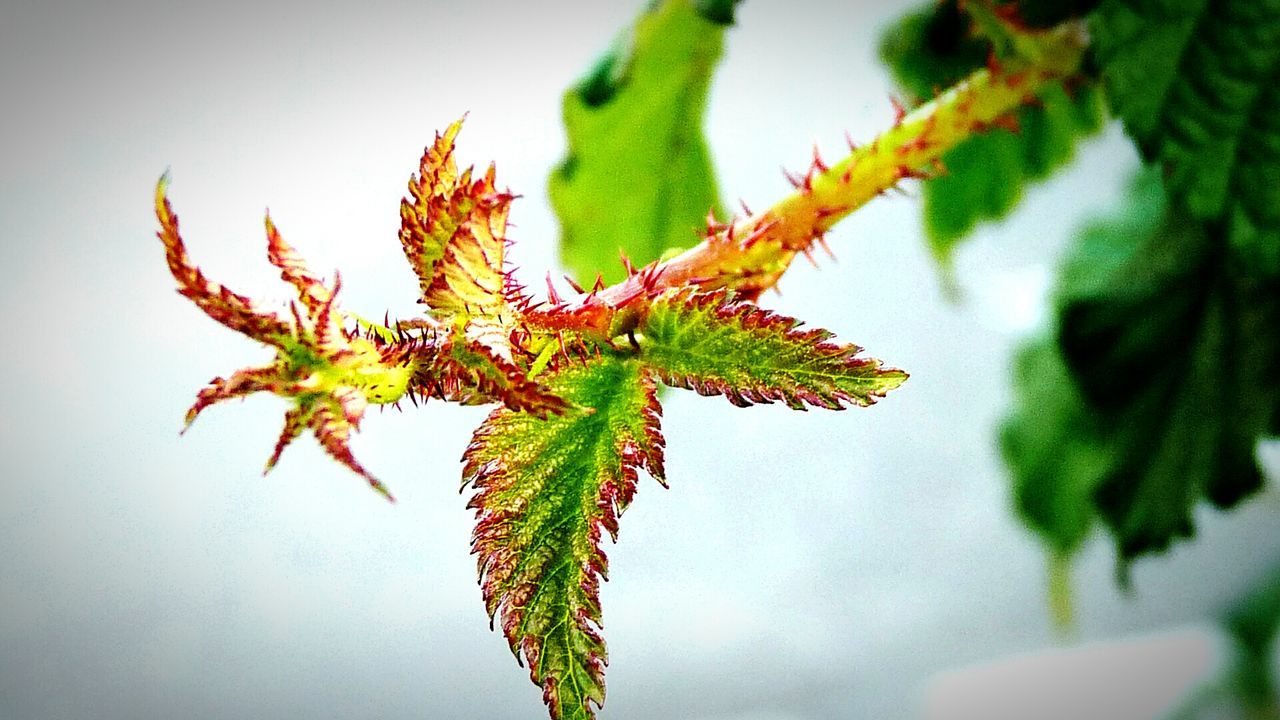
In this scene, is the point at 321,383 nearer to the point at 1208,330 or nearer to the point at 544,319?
the point at 544,319

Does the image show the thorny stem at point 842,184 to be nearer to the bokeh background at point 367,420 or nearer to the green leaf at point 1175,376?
the bokeh background at point 367,420

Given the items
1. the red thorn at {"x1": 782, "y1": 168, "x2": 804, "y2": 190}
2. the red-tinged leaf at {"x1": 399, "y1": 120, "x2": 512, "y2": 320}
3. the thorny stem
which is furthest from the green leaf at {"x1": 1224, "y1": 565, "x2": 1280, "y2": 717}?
the red-tinged leaf at {"x1": 399, "y1": 120, "x2": 512, "y2": 320}

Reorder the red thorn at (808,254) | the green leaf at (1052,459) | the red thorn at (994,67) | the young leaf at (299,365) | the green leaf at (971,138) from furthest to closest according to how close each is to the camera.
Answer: the green leaf at (1052,459)
the green leaf at (971,138)
the red thorn at (994,67)
the red thorn at (808,254)
the young leaf at (299,365)

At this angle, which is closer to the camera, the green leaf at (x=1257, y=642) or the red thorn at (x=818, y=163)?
the red thorn at (x=818, y=163)

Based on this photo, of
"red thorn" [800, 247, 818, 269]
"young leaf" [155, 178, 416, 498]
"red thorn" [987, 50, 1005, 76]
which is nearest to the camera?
"young leaf" [155, 178, 416, 498]

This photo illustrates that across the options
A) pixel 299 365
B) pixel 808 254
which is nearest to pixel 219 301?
pixel 299 365

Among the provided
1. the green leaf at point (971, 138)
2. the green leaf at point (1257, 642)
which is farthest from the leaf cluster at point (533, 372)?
the green leaf at point (1257, 642)

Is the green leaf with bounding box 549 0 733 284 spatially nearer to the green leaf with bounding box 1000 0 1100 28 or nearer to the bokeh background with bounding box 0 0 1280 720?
the bokeh background with bounding box 0 0 1280 720
